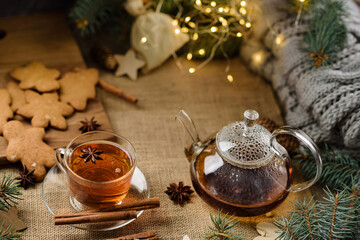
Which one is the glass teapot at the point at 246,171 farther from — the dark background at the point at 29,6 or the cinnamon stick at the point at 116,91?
the dark background at the point at 29,6

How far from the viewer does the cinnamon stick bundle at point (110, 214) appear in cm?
91

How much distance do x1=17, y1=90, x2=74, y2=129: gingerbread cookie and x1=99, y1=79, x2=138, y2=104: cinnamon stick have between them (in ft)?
0.45

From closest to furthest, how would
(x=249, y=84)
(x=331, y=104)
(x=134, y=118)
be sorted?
(x=331, y=104)
(x=134, y=118)
(x=249, y=84)

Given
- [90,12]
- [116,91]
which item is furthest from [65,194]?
[90,12]

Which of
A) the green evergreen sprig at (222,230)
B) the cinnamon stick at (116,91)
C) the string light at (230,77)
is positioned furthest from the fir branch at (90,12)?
the green evergreen sprig at (222,230)

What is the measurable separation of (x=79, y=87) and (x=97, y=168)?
0.35m

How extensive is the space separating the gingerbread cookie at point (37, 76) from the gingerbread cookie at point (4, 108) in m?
0.05

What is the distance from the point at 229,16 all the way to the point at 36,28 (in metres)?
0.61

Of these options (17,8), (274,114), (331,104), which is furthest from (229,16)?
(17,8)

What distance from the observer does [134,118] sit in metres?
1.22

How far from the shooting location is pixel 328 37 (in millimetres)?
1133

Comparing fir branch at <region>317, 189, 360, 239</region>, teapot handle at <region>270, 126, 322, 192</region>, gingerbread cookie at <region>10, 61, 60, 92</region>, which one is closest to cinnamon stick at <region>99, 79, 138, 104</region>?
gingerbread cookie at <region>10, 61, 60, 92</region>

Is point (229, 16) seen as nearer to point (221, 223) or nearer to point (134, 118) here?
point (134, 118)

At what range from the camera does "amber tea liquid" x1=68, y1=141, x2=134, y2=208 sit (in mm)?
891
